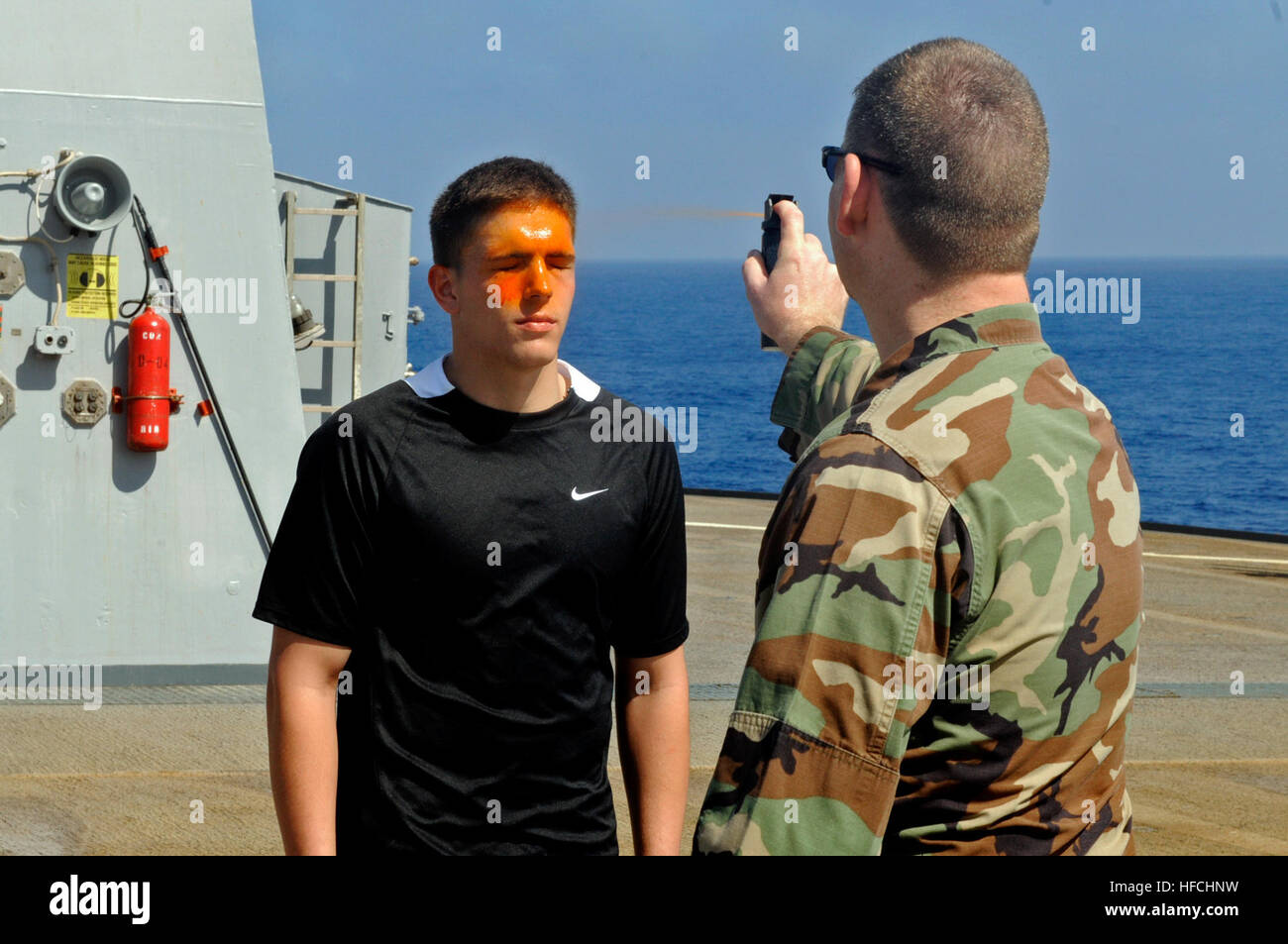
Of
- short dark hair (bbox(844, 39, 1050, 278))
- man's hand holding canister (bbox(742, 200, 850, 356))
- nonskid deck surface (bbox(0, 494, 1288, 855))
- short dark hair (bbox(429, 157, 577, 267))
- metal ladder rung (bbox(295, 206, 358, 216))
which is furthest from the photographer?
metal ladder rung (bbox(295, 206, 358, 216))

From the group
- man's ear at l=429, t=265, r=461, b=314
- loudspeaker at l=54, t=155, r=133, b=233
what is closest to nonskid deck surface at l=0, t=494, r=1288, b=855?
loudspeaker at l=54, t=155, r=133, b=233

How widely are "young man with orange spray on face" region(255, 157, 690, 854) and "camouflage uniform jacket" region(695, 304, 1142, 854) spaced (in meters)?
1.11

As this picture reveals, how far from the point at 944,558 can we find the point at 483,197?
5.55 feet

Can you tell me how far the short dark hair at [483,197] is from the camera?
120 inches

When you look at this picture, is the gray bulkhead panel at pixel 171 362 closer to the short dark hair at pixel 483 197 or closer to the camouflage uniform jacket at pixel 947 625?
the short dark hair at pixel 483 197

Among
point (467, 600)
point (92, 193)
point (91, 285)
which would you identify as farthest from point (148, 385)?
point (467, 600)

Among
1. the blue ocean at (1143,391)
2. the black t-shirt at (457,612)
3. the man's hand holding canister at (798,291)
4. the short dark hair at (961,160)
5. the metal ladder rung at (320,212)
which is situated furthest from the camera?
the blue ocean at (1143,391)

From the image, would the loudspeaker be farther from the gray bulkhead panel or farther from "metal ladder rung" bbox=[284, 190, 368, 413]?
"metal ladder rung" bbox=[284, 190, 368, 413]

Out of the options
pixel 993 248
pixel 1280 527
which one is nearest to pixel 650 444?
pixel 993 248

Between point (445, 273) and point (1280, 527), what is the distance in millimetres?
60778

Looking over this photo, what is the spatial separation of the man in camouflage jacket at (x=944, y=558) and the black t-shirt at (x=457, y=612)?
1089 millimetres

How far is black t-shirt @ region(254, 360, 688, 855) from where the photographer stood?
108 inches

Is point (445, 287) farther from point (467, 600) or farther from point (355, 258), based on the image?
point (355, 258)

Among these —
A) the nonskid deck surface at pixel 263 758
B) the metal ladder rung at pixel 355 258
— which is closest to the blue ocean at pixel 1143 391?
the nonskid deck surface at pixel 263 758
